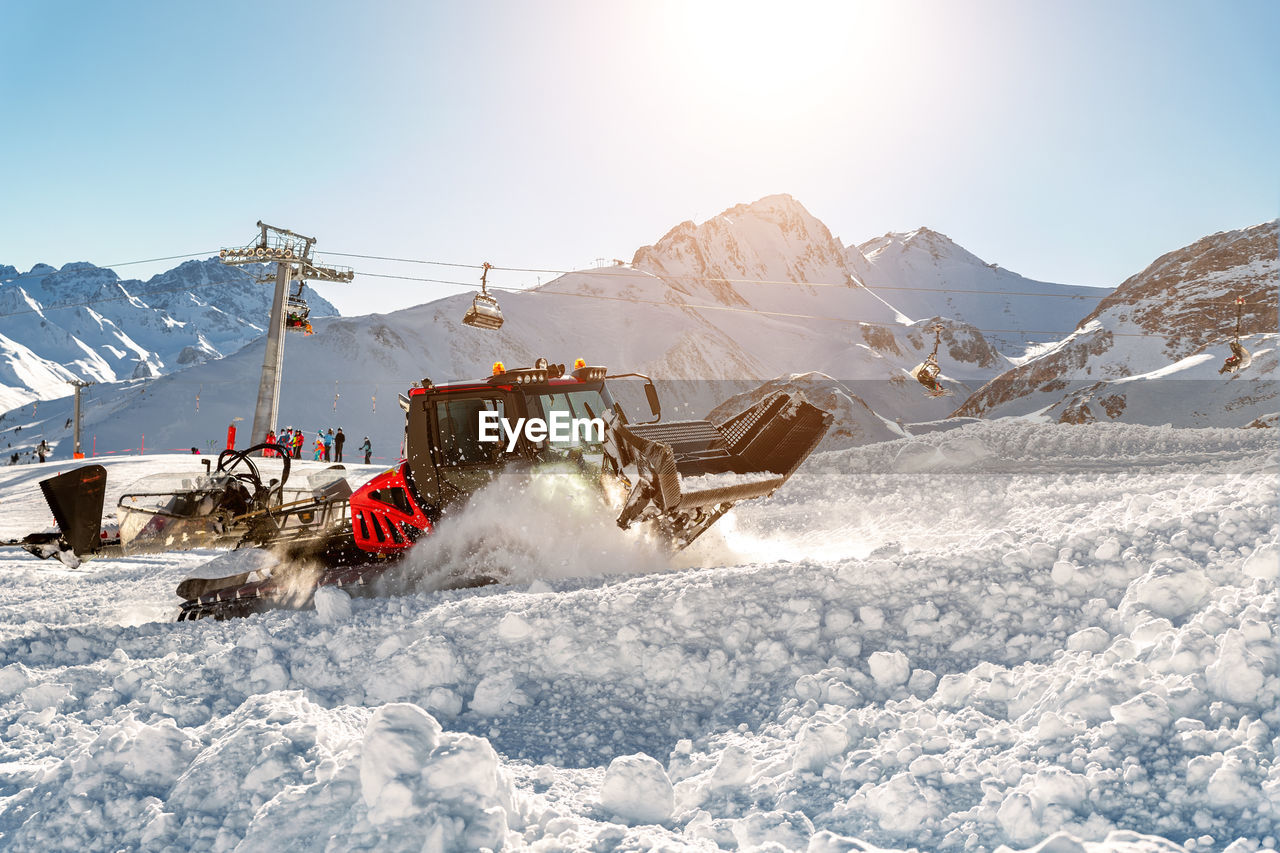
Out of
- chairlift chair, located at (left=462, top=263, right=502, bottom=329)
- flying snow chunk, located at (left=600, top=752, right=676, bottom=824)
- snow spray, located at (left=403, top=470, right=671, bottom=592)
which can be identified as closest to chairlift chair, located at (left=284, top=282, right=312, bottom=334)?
chairlift chair, located at (left=462, top=263, right=502, bottom=329)

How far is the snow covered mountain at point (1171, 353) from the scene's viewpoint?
142 ft

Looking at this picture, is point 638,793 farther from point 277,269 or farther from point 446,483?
point 277,269

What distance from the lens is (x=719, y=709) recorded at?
404cm

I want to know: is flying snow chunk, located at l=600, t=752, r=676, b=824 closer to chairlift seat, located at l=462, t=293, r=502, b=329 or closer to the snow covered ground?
the snow covered ground

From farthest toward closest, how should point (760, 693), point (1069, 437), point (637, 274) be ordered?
point (637, 274) → point (1069, 437) → point (760, 693)

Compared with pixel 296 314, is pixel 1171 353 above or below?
below

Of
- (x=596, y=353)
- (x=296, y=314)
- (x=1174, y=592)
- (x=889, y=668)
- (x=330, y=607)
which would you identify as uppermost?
(x=596, y=353)

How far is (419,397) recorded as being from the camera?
8.23m

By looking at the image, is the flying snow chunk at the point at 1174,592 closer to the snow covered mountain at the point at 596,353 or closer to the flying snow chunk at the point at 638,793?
the flying snow chunk at the point at 638,793

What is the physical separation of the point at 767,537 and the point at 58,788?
8.73 m

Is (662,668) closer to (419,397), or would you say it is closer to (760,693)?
(760,693)

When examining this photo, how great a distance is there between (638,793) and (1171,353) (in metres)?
87.9

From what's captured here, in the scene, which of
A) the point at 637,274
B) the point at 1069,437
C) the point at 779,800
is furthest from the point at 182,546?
the point at 637,274

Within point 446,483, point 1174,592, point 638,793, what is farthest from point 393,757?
point 446,483
